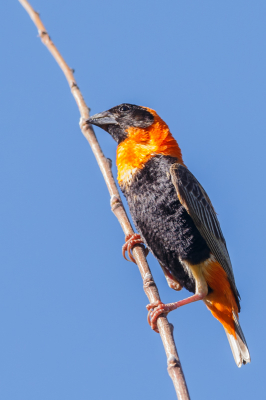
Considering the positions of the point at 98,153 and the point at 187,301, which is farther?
the point at 187,301

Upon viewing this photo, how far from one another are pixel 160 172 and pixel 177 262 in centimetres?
102

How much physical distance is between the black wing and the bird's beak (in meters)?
1.04

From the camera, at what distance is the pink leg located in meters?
4.51

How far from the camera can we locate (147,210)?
5.27 metres

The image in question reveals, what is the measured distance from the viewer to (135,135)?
5859 mm

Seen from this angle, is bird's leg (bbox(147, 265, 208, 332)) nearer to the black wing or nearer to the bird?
the bird

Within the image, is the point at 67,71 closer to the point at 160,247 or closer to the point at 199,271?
the point at 160,247

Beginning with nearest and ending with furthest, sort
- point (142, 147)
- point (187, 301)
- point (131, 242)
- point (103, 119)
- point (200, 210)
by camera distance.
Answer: point (187, 301) < point (131, 242) < point (200, 210) < point (142, 147) < point (103, 119)

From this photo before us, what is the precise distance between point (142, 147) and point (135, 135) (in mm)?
246

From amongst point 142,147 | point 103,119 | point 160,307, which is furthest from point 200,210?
point 103,119

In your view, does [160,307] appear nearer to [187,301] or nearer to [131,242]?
[187,301]

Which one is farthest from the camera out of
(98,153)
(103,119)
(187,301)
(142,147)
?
(103,119)

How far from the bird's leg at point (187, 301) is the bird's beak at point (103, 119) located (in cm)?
202

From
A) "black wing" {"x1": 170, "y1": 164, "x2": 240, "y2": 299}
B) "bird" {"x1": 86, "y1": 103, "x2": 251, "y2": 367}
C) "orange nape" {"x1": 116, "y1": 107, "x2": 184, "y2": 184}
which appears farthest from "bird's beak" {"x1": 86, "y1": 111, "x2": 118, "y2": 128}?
"black wing" {"x1": 170, "y1": 164, "x2": 240, "y2": 299}
